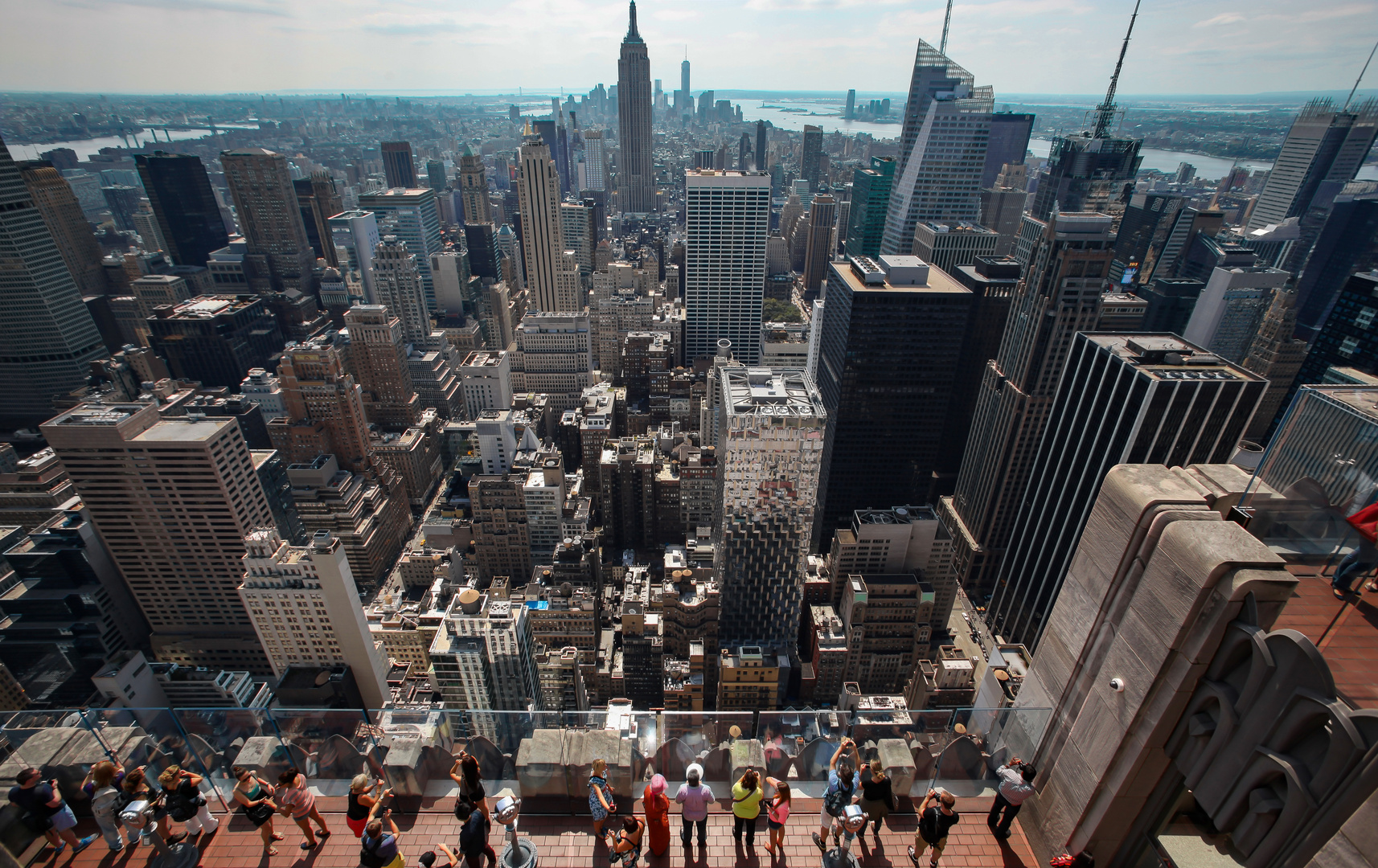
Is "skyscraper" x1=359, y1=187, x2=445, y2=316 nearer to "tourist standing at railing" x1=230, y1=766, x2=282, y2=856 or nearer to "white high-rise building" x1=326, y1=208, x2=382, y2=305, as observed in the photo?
"white high-rise building" x1=326, y1=208, x2=382, y2=305

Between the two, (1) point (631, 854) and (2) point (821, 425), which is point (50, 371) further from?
(1) point (631, 854)

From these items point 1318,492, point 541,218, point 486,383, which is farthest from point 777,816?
point 541,218

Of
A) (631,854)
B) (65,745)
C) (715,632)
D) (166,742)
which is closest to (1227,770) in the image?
(631,854)

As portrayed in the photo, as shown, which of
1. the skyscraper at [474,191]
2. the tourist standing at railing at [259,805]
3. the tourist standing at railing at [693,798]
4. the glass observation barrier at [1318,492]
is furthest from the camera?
the skyscraper at [474,191]

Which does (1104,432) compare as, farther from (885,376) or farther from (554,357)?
(554,357)

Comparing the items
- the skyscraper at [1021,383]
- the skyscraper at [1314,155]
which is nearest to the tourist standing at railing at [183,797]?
the skyscraper at [1021,383]

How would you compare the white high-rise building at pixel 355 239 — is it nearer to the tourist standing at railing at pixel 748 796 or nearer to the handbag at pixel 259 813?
the handbag at pixel 259 813
